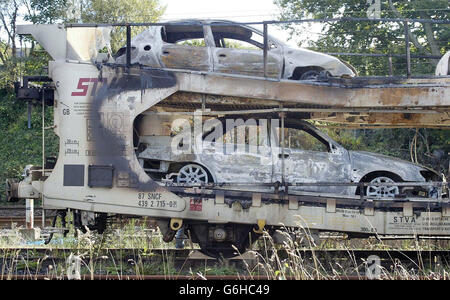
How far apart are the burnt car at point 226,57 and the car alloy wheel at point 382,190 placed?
185 cm

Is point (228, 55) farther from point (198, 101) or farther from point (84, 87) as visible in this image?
point (84, 87)

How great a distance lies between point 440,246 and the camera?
11.2 m

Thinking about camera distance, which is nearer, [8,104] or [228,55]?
[228,55]

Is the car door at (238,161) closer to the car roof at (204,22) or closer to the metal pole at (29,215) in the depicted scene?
the car roof at (204,22)

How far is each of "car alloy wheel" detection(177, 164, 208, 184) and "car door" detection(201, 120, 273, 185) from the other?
0.55 feet

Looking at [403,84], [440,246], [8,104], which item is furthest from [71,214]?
[8,104]

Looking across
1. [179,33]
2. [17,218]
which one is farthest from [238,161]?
[17,218]

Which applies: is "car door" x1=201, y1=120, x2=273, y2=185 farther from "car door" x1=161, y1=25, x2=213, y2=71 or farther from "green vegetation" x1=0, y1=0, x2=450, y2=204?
"green vegetation" x1=0, y1=0, x2=450, y2=204

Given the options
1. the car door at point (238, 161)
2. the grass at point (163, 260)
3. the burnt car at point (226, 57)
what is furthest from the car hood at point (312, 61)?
the grass at point (163, 260)

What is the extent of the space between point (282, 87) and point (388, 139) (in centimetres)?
1170

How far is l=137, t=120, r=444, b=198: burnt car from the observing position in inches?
361

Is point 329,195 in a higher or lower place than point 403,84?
lower
